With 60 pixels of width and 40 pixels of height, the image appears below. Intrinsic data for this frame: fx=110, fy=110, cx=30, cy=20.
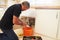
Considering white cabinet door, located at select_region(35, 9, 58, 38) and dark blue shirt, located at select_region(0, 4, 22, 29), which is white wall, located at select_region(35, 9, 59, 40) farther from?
dark blue shirt, located at select_region(0, 4, 22, 29)

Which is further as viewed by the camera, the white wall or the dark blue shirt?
the white wall

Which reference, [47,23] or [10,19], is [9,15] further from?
[47,23]

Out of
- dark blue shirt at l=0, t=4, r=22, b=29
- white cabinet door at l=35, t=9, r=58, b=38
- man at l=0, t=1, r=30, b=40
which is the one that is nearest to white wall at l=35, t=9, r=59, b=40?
white cabinet door at l=35, t=9, r=58, b=38

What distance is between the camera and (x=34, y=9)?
3699 millimetres

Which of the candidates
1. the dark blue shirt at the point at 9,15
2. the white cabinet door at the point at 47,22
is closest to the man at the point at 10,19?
the dark blue shirt at the point at 9,15

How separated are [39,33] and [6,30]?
1340 millimetres

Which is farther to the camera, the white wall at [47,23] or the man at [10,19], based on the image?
the white wall at [47,23]

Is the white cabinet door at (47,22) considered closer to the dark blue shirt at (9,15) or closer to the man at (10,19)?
the man at (10,19)

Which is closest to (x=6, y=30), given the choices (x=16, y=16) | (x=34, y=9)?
(x=16, y=16)

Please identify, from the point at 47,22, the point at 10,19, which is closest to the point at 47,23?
the point at 47,22

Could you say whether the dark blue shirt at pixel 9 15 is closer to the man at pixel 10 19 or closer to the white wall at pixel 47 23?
the man at pixel 10 19

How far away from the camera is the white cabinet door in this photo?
118 inches

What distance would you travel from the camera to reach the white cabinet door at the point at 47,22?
2.99 meters

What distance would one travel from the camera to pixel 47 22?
3.19 m
